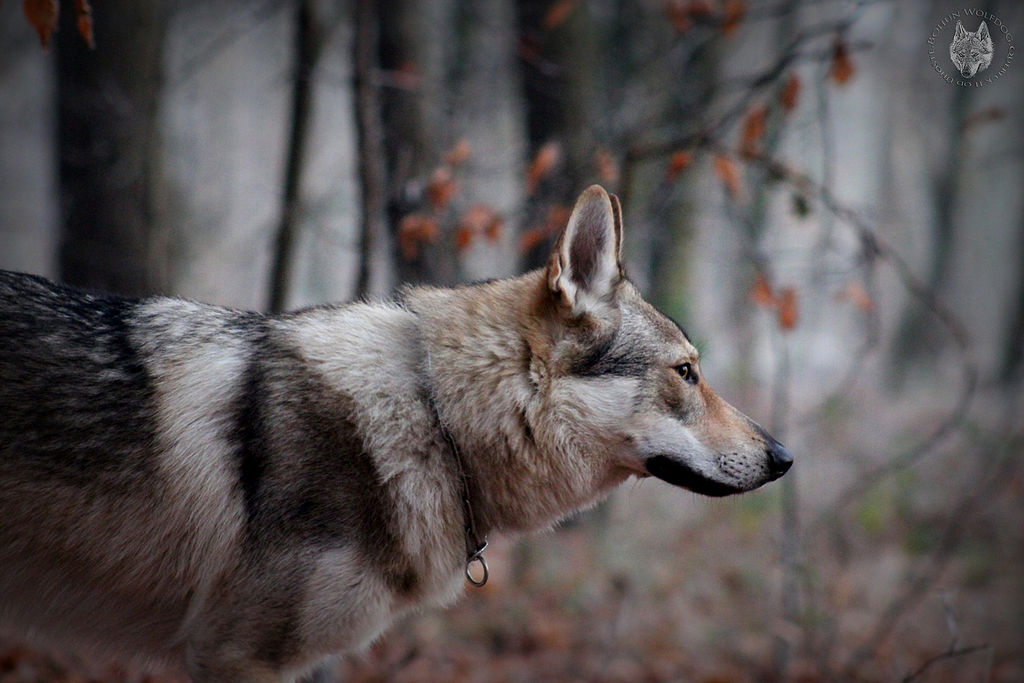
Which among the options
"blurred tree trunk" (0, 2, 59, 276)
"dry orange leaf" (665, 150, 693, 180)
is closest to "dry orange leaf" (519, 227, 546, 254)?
"dry orange leaf" (665, 150, 693, 180)

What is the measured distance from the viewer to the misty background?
5.17 m

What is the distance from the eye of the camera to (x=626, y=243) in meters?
6.27

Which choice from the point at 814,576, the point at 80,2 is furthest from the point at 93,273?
the point at 814,576

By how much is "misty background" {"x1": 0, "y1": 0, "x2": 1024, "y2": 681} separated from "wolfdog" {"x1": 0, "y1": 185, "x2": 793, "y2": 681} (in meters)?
0.62

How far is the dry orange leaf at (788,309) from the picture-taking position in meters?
5.04

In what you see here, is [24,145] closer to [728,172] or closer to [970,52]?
[728,172]

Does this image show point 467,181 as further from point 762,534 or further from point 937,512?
point 937,512

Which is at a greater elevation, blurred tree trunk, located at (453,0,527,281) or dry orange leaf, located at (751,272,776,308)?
blurred tree trunk, located at (453,0,527,281)

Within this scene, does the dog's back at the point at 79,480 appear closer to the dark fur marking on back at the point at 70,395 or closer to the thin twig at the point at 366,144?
the dark fur marking on back at the point at 70,395

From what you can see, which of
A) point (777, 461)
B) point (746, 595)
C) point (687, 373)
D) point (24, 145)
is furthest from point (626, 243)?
point (24, 145)

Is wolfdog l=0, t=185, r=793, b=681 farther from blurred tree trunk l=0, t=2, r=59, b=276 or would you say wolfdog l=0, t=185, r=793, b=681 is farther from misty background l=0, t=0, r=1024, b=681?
blurred tree trunk l=0, t=2, r=59, b=276

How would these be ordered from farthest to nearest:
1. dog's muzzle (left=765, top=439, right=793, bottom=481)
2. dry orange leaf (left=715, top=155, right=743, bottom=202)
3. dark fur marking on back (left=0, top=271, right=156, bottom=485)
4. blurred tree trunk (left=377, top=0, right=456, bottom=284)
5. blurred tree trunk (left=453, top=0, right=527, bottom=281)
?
blurred tree trunk (left=453, top=0, right=527, bottom=281)
blurred tree trunk (left=377, top=0, right=456, bottom=284)
dry orange leaf (left=715, top=155, right=743, bottom=202)
dog's muzzle (left=765, top=439, right=793, bottom=481)
dark fur marking on back (left=0, top=271, right=156, bottom=485)

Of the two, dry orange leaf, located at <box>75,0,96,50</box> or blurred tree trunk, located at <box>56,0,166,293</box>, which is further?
blurred tree trunk, located at <box>56,0,166,293</box>

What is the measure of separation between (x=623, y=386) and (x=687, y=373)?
33 cm
